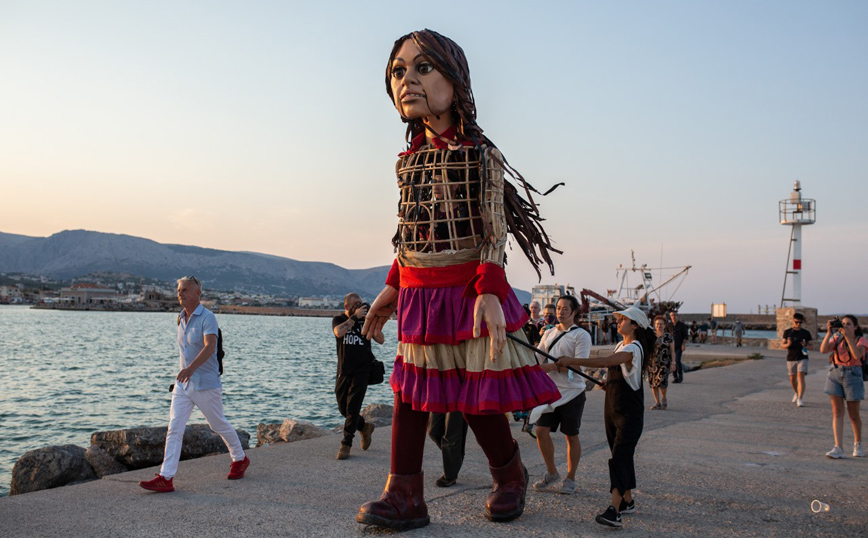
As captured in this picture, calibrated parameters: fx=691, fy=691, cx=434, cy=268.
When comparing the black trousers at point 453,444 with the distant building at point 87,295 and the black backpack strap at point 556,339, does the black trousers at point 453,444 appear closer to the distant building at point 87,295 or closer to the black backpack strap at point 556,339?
the black backpack strap at point 556,339

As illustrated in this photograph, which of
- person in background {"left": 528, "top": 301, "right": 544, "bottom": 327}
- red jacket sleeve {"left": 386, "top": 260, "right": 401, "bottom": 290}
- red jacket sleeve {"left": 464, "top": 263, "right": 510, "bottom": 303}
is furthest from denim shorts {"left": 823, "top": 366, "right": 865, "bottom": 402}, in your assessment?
red jacket sleeve {"left": 386, "top": 260, "right": 401, "bottom": 290}

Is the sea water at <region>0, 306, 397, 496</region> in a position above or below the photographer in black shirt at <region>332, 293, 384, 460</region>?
below

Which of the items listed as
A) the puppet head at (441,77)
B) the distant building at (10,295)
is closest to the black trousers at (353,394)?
the puppet head at (441,77)

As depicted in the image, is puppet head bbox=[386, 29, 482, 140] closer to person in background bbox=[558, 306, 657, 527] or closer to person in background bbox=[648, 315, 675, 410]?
person in background bbox=[558, 306, 657, 527]

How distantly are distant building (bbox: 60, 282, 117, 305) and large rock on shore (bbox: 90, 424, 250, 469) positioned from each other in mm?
179137

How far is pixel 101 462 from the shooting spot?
7.96 metres

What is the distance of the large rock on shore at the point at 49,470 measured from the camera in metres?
7.44

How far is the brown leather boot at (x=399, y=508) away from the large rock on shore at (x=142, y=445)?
4.87m

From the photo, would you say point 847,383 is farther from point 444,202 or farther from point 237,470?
point 237,470

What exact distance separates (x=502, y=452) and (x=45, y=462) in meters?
5.80

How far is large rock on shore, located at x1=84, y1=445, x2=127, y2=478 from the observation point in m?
7.89

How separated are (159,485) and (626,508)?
349cm

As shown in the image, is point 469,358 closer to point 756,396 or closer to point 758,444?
point 758,444

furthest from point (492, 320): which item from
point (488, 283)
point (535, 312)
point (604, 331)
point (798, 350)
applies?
point (604, 331)
